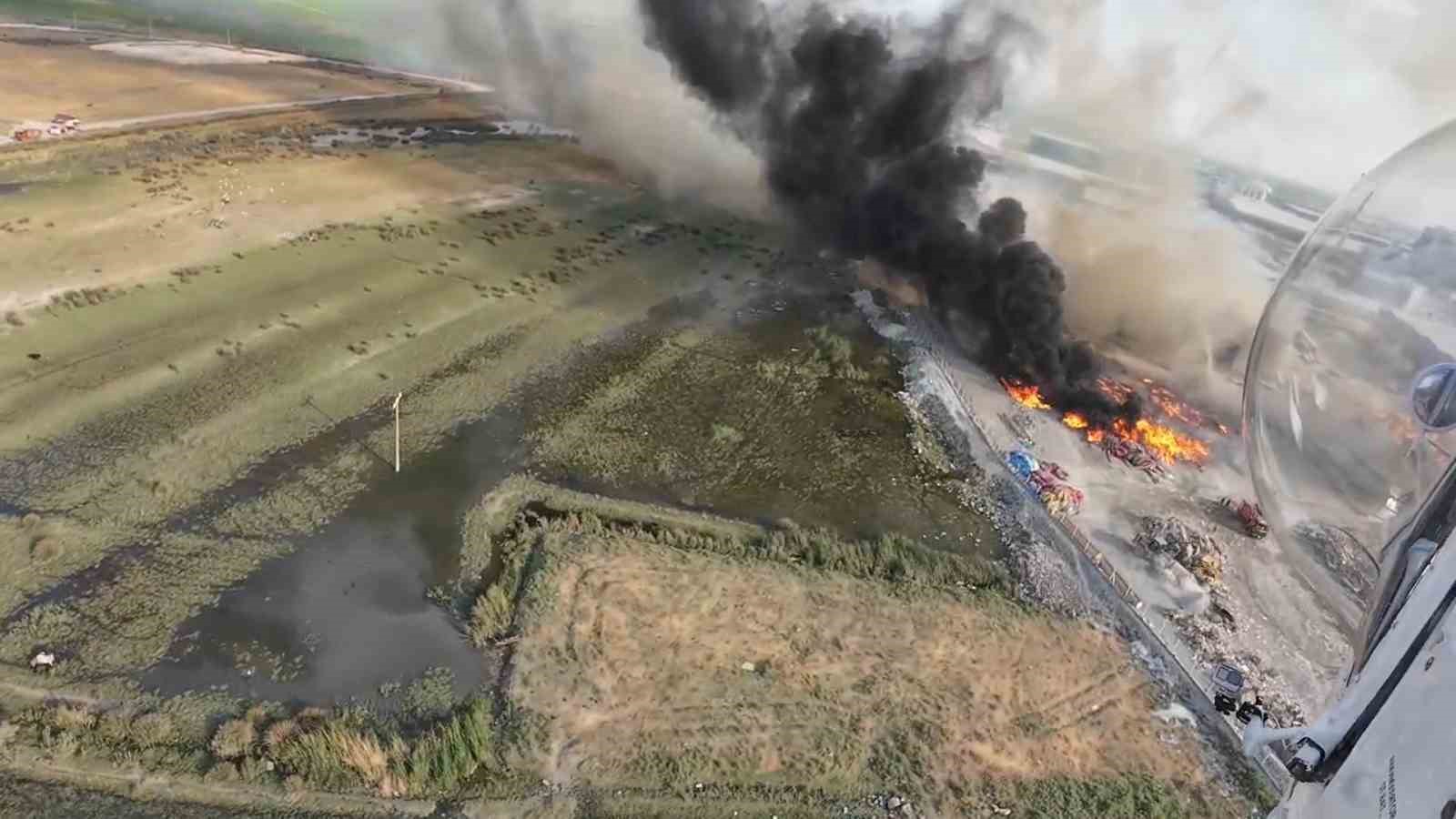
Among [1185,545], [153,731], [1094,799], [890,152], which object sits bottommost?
[153,731]

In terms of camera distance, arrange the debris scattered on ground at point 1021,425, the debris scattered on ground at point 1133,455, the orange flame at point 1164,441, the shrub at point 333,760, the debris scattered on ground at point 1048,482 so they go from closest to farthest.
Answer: the shrub at point 333,760 → the debris scattered on ground at point 1048,482 → the debris scattered on ground at point 1133,455 → the orange flame at point 1164,441 → the debris scattered on ground at point 1021,425

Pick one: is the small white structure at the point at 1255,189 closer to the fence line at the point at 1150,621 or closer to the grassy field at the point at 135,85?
the fence line at the point at 1150,621

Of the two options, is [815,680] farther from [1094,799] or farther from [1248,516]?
[1248,516]

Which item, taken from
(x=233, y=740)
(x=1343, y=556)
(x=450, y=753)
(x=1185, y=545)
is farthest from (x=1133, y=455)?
(x=233, y=740)

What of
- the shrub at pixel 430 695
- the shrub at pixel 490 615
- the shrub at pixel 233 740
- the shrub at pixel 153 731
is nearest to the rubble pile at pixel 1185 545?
the shrub at pixel 490 615

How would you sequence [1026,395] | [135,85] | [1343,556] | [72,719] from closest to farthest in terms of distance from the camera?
[1343,556]
[72,719]
[1026,395]
[135,85]

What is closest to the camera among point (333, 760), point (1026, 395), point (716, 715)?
point (333, 760)
